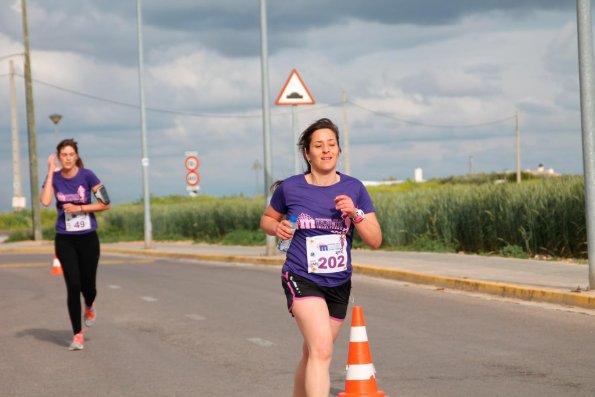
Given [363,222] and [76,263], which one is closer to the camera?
[363,222]

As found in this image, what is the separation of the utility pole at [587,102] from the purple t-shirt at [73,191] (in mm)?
5852

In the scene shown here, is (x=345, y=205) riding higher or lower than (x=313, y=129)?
lower

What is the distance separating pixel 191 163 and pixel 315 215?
25791 mm

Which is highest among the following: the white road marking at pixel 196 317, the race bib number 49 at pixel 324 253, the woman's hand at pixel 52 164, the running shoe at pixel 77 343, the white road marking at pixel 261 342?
the woman's hand at pixel 52 164

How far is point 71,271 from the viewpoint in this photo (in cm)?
1050

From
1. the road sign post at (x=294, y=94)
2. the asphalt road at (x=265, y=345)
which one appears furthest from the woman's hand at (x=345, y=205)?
the road sign post at (x=294, y=94)

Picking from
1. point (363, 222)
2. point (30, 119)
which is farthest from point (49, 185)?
point (30, 119)

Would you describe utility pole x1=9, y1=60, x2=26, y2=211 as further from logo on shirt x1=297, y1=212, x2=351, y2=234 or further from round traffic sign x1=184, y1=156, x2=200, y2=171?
logo on shirt x1=297, y1=212, x2=351, y2=234

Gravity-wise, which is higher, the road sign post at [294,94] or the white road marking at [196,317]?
the road sign post at [294,94]

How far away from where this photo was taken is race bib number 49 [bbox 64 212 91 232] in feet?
34.6

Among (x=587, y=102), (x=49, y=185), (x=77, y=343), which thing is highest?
(x=587, y=102)

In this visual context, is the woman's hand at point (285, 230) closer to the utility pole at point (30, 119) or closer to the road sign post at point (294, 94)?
the road sign post at point (294, 94)

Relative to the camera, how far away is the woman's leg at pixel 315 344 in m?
5.79

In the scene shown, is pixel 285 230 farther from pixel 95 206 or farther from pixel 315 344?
pixel 95 206
